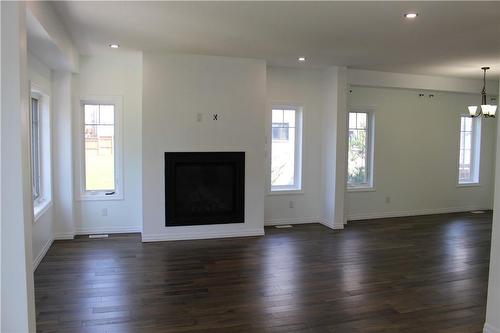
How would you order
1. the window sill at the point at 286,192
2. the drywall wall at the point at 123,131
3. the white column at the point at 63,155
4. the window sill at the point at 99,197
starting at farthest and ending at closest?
the window sill at the point at 286,192 → the window sill at the point at 99,197 → the drywall wall at the point at 123,131 → the white column at the point at 63,155

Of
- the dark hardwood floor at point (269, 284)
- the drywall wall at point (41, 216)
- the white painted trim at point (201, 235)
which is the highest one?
the drywall wall at point (41, 216)

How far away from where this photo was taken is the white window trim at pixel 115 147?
596 centimetres

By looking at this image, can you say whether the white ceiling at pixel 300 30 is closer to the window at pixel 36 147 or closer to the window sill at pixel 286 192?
the window at pixel 36 147

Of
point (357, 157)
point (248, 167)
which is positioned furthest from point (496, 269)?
point (357, 157)

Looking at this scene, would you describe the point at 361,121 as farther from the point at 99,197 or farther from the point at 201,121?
the point at 99,197

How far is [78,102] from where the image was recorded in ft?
19.3

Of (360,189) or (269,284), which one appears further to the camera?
(360,189)

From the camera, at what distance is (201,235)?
19.4ft

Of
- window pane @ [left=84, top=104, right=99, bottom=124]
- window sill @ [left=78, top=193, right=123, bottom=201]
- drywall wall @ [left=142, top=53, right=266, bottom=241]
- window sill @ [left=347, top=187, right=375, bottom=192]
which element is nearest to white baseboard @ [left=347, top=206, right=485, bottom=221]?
window sill @ [left=347, top=187, right=375, bottom=192]

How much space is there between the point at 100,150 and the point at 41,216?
151 centimetres

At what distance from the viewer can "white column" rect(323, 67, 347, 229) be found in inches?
255

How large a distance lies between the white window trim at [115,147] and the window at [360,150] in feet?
12.9

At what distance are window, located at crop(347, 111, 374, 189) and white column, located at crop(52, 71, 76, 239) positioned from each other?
15.1ft

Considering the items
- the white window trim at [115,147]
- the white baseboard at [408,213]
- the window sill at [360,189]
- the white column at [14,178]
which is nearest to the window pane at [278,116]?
the window sill at [360,189]
